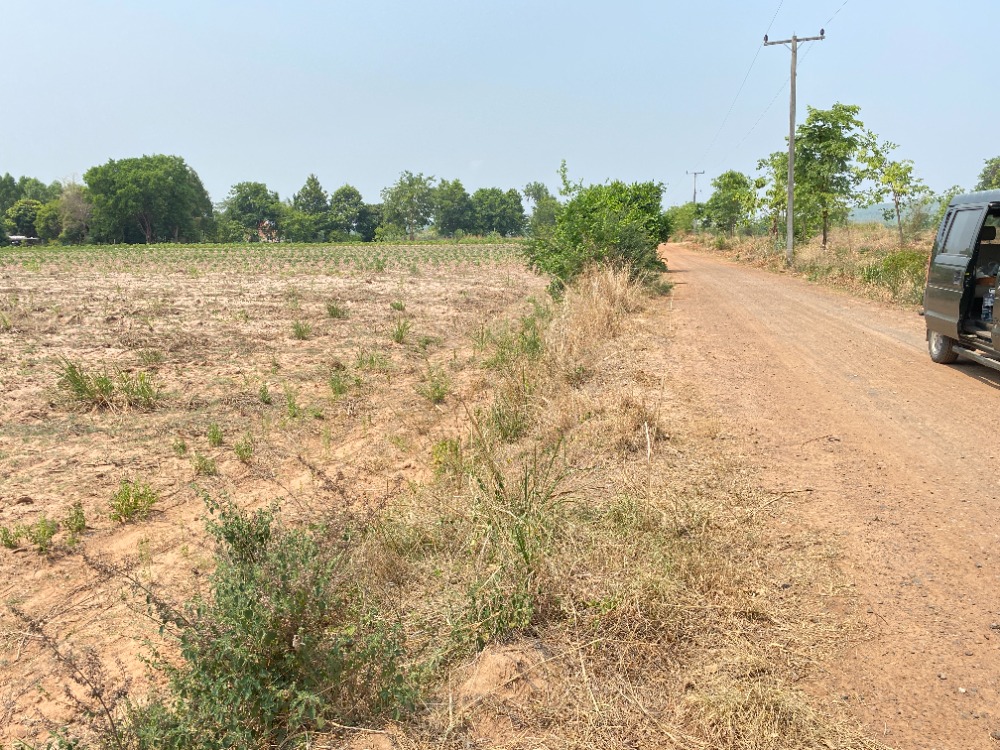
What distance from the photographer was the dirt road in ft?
9.30

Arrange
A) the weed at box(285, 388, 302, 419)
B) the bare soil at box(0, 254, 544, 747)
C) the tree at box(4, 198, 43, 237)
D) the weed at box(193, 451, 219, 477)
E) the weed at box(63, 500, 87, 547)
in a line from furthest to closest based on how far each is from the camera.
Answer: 1. the tree at box(4, 198, 43, 237)
2. the weed at box(285, 388, 302, 419)
3. the weed at box(193, 451, 219, 477)
4. the weed at box(63, 500, 87, 547)
5. the bare soil at box(0, 254, 544, 747)

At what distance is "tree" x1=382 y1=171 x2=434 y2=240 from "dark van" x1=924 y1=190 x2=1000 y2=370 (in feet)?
440

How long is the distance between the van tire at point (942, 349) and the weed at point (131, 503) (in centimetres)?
926

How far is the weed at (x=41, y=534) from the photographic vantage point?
518cm

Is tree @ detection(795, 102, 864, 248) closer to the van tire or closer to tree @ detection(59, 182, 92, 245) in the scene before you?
the van tire

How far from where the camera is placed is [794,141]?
2448 centimetres

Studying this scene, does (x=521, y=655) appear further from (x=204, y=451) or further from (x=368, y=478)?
(x=204, y=451)

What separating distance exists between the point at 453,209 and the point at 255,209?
4177cm

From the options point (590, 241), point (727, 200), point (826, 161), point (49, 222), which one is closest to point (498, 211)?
point (49, 222)

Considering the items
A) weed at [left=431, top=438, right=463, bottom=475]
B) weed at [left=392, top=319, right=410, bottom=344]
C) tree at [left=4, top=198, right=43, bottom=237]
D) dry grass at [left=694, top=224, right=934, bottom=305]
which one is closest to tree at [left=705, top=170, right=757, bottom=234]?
dry grass at [left=694, top=224, right=934, bottom=305]

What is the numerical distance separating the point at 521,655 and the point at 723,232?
51874mm

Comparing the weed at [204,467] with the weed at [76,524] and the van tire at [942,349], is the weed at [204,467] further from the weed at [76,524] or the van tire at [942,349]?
the van tire at [942,349]

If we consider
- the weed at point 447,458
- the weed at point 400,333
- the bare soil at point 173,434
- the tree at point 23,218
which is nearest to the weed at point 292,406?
the bare soil at point 173,434

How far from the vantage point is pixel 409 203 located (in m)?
139
